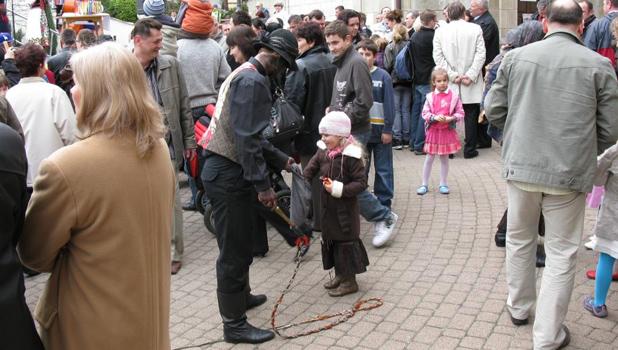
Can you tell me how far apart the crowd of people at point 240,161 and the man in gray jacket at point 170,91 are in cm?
2

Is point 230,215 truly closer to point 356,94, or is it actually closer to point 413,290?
point 413,290

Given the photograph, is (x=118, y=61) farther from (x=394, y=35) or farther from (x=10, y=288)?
(x=394, y=35)

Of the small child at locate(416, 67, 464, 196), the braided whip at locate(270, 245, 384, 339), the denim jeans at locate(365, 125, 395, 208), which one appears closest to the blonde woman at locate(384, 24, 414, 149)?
the small child at locate(416, 67, 464, 196)

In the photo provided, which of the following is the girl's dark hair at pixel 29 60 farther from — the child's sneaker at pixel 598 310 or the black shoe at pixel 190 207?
the child's sneaker at pixel 598 310

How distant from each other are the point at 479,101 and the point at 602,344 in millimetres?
5905

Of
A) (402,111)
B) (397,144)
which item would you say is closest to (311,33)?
(402,111)

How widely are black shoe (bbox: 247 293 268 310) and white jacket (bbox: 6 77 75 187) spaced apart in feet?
6.90

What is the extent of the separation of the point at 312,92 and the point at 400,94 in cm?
404

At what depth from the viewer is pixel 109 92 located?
2430 millimetres

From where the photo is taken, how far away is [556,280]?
3990 mm

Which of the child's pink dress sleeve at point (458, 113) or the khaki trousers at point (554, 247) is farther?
the child's pink dress sleeve at point (458, 113)

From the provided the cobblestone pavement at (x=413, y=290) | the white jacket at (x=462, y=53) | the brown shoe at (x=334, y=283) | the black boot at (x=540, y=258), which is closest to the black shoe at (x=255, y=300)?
the cobblestone pavement at (x=413, y=290)

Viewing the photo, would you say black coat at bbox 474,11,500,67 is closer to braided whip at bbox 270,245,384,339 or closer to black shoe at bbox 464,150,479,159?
black shoe at bbox 464,150,479,159

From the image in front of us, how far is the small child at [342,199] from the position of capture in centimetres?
501
